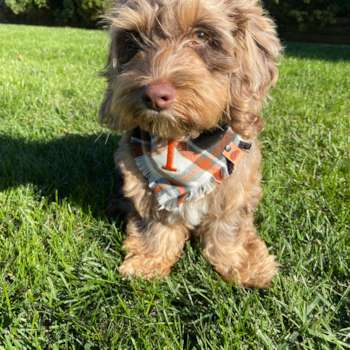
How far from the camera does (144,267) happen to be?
231cm

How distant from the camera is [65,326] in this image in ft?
5.82

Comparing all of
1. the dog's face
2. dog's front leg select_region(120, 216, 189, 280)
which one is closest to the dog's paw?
dog's front leg select_region(120, 216, 189, 280)

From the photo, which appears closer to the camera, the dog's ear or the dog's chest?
the dog's ear

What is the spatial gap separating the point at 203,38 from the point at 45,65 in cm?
611

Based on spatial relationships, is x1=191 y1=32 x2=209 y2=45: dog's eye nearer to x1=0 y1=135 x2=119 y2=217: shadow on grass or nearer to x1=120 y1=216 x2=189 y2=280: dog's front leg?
x1=120 y1=216 x2=189 y2=280: dog's front leg

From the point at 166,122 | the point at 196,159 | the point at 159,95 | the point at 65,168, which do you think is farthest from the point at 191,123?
the point at 65,168

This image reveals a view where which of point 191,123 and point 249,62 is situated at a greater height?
point 249,62

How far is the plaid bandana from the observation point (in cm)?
202

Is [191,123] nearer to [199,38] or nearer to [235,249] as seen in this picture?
[199,38]

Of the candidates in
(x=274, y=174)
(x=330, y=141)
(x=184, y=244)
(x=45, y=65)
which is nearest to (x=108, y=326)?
(x=184, y=244)

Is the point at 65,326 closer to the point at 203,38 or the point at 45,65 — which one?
the point at 203,38

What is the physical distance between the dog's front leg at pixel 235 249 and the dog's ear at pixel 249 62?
65cm

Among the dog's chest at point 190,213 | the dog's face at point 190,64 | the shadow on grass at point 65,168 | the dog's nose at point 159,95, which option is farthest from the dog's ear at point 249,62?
the shadow on grass at point 65,168

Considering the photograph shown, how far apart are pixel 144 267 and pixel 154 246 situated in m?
0.16
